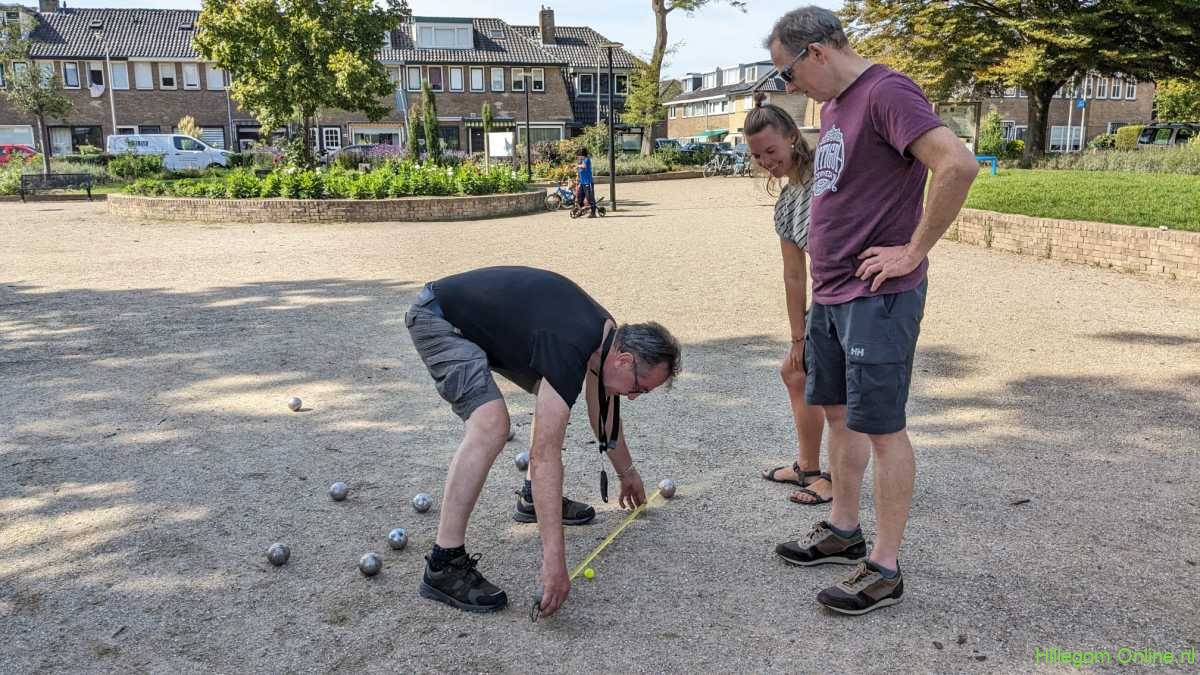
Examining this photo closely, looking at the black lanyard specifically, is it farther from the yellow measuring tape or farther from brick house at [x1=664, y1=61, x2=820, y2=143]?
brick house at [x1=664, y1=61, x2=820, y2=143]

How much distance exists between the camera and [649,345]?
2924mm

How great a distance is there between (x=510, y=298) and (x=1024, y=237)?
1058cm

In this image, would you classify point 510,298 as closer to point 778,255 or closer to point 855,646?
point 855,646

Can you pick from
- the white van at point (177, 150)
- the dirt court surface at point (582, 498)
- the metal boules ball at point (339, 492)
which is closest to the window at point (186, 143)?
the white van at point (177, 150)

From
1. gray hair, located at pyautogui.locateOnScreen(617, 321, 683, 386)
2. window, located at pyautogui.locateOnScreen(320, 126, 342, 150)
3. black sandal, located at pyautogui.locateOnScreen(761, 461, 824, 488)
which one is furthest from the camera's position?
window, located at pyautogui.locateOnScreen(320, 126, 342, 150)

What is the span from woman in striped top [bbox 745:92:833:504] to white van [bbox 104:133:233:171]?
112 feet

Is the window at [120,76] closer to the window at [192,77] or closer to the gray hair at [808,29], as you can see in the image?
the window at [192,77]

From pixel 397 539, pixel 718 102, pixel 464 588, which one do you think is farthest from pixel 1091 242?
pixel 718 102

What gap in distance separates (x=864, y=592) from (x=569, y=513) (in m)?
1.33

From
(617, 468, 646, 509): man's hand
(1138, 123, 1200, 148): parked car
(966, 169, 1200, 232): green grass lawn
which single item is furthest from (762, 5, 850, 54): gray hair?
(1138, 123, 1200, 148): parked car

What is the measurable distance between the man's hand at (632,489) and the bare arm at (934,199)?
48.4 inches

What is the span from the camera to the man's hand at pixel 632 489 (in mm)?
3596

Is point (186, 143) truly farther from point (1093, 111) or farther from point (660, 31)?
point (1093, 111)

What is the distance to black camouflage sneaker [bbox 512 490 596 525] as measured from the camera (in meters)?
3.94
